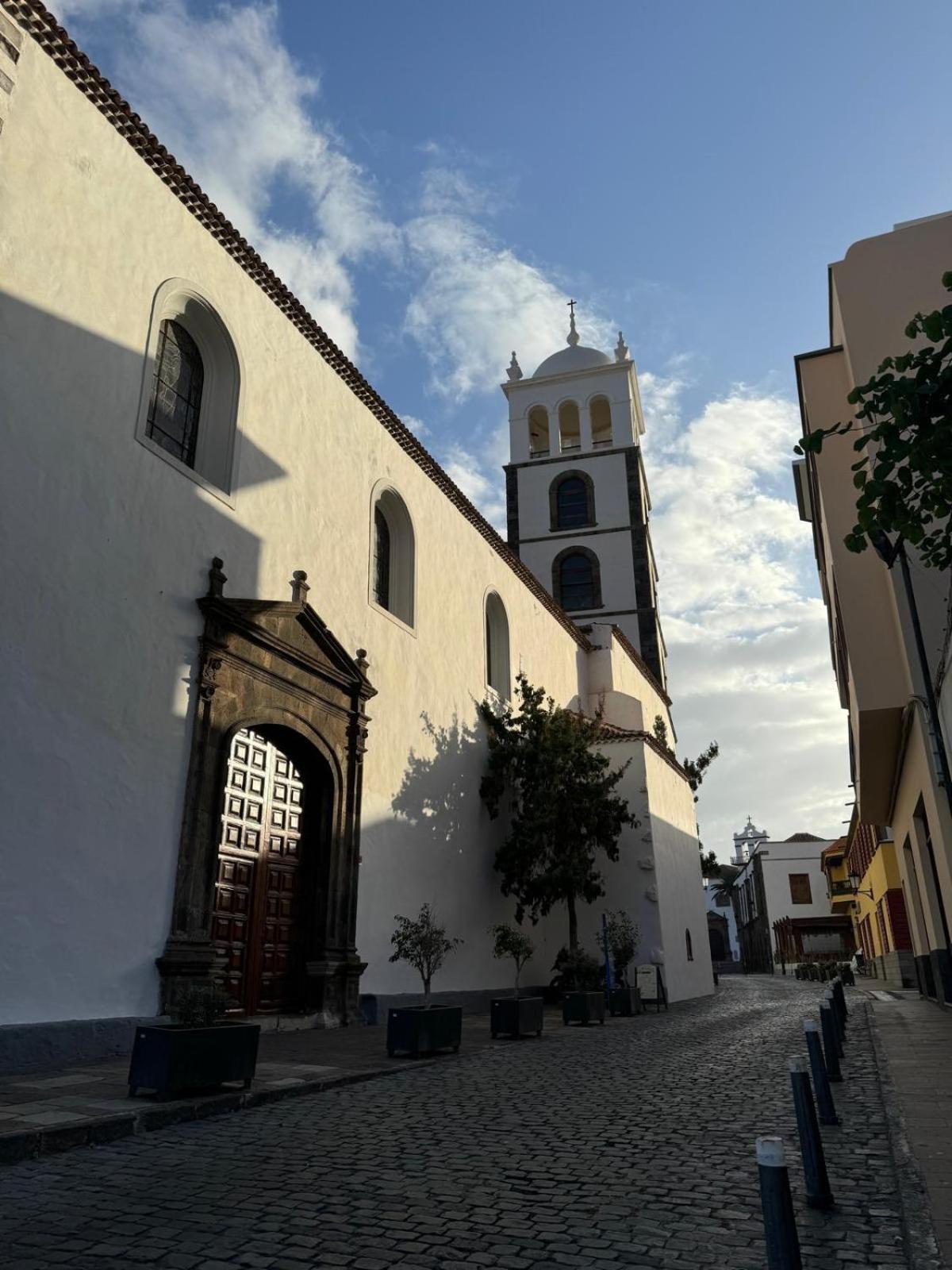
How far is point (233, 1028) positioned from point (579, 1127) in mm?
2455

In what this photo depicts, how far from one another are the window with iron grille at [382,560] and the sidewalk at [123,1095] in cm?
747

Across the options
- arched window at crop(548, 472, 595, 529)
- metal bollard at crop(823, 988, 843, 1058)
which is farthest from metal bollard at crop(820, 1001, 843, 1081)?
arched window at crop(548, 472, 595, 529)

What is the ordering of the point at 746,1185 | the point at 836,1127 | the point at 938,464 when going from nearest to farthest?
the point at 746,1185
the point at 938,464
the point at 836,1127

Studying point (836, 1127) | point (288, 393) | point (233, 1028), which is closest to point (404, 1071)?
point (233, 1028)

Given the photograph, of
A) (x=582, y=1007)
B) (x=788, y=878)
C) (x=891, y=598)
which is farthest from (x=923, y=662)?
(x=788, y=878)

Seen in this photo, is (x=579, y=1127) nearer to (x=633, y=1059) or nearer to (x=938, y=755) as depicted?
(x=633, y=1059)

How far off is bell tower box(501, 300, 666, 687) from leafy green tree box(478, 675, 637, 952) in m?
13.7

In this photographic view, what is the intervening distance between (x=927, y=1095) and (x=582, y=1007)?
8275 mm

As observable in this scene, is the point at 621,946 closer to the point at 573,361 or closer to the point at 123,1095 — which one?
the point at 123,1095

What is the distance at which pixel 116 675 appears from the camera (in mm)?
8617

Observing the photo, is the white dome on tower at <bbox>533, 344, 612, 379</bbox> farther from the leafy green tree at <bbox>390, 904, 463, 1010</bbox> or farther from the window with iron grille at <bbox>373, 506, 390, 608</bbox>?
the leafy green tree at <bbox>390, 904, 463, 1010</bbox>

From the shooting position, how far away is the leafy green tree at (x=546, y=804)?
55.5 ft

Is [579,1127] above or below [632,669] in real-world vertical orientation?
below

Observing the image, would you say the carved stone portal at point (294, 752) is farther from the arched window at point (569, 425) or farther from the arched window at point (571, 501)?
the arched window at point (569, 425)
